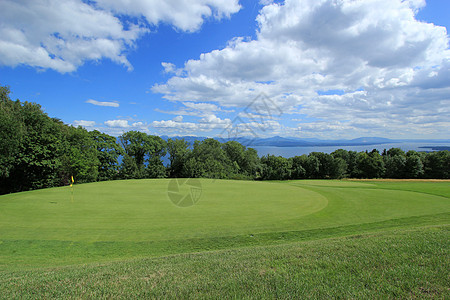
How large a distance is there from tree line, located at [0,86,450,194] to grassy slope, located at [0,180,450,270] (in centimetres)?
1790

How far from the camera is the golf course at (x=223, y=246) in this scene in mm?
3723

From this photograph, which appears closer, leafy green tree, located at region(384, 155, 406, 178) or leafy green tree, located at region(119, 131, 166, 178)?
leafy green tree, located at region(119, 131, 166, 178)

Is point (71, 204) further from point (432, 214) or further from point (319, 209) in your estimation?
point (432, 214)

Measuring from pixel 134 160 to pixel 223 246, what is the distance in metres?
45.3

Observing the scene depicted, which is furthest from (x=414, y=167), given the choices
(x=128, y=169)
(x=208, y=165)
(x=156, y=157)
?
(x=128, y=169)

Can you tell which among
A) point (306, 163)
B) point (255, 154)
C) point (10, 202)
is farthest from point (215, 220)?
point (306, 163)

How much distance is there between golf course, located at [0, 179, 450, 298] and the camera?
372 cm

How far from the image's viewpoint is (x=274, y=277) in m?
3.98

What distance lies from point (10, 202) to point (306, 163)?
6538cm

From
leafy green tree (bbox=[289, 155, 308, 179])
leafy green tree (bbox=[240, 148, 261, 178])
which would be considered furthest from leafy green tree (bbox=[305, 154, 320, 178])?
leafy green tree (bbox=[240, 148, 261, 178])

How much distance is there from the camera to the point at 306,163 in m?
65.8

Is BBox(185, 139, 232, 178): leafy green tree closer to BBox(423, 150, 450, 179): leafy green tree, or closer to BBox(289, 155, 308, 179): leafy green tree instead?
BBox(289, 155, 308, 179): leafy green tree

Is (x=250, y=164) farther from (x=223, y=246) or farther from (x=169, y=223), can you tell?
(x=223, y=246)

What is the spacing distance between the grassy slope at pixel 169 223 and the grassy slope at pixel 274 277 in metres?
2.88
